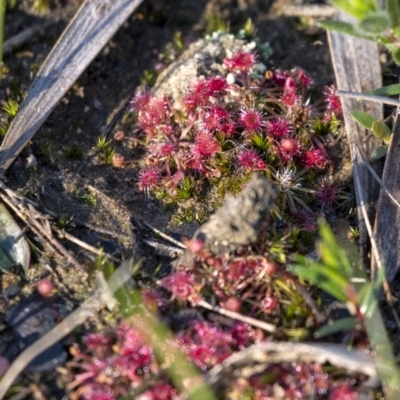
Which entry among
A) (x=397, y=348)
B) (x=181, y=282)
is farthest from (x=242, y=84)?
(x=397, y=348)

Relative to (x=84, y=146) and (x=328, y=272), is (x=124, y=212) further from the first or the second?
(x=328, y=272)

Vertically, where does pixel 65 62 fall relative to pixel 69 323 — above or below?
above

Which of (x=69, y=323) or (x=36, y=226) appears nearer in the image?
(x=69, y=323)

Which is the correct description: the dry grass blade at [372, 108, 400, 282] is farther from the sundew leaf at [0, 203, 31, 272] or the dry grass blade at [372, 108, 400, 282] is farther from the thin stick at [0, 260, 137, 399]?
the sundew leaf at [0, 203, 31, 272]

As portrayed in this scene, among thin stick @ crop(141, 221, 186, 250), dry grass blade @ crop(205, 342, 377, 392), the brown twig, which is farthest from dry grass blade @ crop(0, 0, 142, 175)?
dry grass blade @ crop(205, 342, 377, 392)

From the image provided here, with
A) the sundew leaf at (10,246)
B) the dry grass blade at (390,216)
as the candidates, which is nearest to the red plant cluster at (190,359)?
the sundew leaf at (10,246)

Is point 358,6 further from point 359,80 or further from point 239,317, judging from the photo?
point 239,317

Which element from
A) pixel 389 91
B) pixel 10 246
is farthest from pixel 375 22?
pixel 10 246

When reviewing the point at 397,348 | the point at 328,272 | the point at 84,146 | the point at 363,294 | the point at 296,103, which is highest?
the point at 84,146
